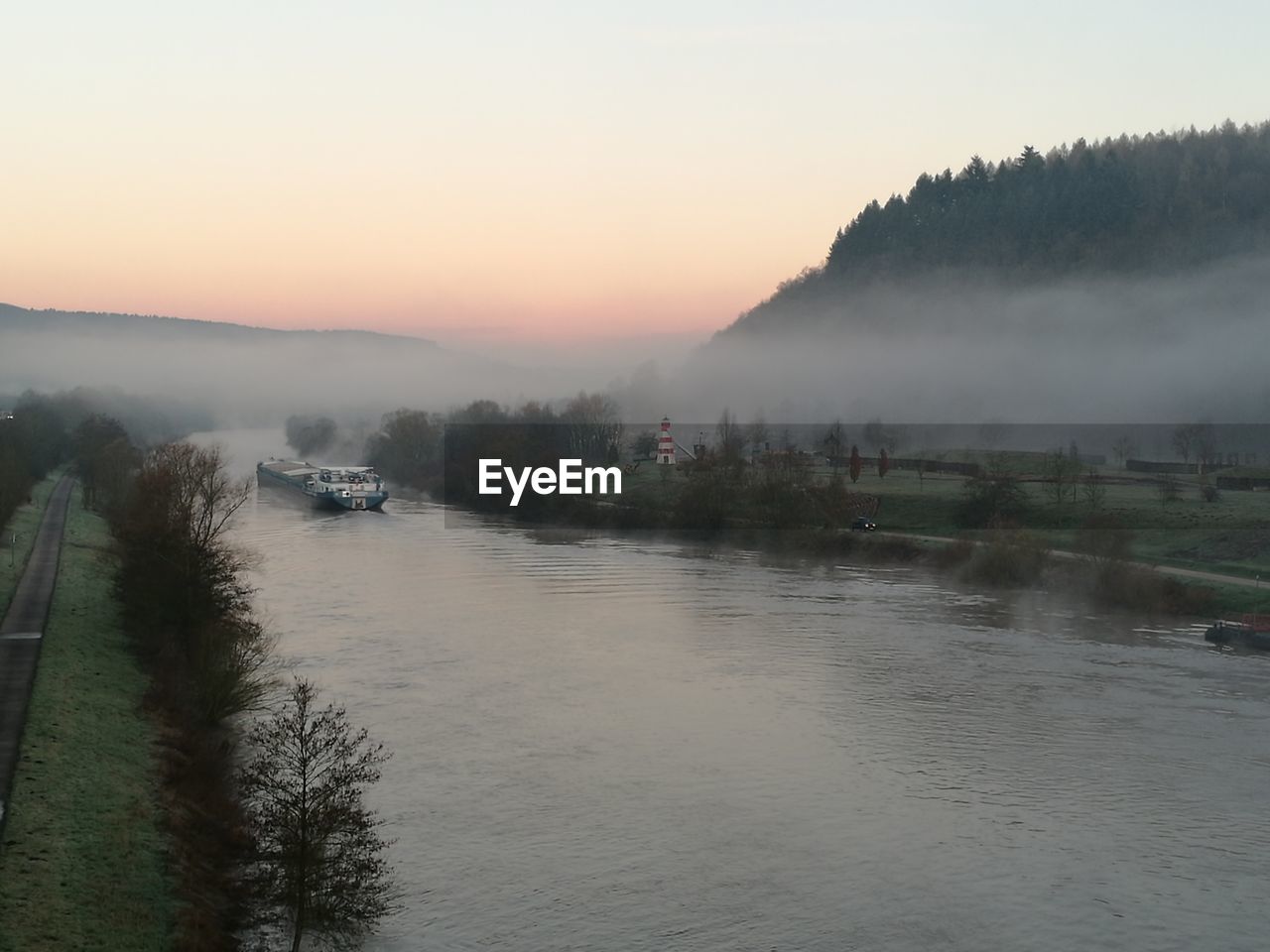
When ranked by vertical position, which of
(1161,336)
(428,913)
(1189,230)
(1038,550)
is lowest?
(428,913)

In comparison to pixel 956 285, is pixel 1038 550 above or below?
below

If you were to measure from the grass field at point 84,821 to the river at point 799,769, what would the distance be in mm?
3224

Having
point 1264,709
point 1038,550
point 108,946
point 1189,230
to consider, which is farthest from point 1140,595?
point 1189,230

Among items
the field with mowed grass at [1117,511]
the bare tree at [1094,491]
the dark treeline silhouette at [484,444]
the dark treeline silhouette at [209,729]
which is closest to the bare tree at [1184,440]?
the field with mowed grass at [1117,511]

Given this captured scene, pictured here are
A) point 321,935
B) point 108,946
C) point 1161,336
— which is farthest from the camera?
point 1161,336

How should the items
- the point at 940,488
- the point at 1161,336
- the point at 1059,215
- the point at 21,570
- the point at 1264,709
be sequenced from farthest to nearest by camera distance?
the point at 1059,215
the point at 1161,336
the point at 940,488
the point at 21,570
the point at 1264,709

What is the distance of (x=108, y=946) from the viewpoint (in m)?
A: 14.2

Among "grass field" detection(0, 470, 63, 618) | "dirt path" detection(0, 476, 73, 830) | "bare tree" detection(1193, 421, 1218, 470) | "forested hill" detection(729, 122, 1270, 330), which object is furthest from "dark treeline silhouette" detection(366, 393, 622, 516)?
"forested hill" detection(729, 122, 1270, 330)

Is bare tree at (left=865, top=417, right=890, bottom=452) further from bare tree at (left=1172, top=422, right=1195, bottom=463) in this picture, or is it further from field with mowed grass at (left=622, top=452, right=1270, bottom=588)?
field with mowed grass at (left=622, top=452, right=1270, bottom=588)

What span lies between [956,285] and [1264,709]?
14307cm

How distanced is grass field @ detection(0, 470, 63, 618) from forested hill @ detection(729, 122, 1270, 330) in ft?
409

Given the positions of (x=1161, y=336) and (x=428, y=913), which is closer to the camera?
(x=428, y=913)

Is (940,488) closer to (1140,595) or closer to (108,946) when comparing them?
(1140,595)

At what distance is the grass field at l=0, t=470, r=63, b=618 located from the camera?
34.7 m
